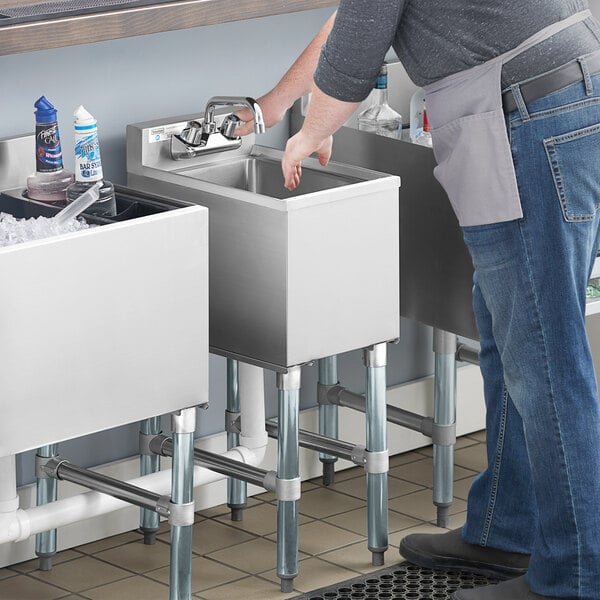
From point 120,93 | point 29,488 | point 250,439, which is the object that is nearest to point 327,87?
point 120,93

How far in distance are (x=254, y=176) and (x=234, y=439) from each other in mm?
610

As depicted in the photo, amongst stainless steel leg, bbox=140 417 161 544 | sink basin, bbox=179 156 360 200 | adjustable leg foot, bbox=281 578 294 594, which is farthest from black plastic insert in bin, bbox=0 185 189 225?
adjustable leg foot, bbox=281 578 294 594

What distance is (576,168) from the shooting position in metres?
2.79

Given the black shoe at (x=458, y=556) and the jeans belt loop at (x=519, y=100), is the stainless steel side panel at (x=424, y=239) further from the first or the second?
the jeans belt loop at (x=519, y=100)

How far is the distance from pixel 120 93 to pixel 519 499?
1.23 m

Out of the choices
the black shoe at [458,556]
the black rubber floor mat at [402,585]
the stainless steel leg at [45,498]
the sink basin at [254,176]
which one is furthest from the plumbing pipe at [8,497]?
the black shoe at [458,556]

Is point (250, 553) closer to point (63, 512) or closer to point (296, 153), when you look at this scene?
point (63, 512)

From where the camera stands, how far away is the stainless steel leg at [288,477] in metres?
3.18

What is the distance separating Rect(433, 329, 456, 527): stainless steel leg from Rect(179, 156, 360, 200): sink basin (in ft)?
1.62

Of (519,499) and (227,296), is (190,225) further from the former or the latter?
(519,499)

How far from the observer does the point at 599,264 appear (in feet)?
11.6

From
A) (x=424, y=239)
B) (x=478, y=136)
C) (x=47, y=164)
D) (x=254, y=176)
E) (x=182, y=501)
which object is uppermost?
(x=478, y=136)

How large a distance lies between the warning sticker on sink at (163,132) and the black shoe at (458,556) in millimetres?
1024

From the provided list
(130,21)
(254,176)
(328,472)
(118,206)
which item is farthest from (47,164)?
(328,472)
